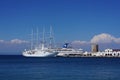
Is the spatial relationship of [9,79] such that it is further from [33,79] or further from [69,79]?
[69,79]

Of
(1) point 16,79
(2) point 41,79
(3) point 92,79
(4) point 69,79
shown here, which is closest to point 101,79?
(3) point 92,79

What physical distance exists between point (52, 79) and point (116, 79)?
10.7 meters

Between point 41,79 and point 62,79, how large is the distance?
3.51 meters

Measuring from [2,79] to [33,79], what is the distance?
515 cm

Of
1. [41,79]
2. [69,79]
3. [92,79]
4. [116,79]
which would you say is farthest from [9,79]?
[116,79]

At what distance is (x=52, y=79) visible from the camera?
2383 inches

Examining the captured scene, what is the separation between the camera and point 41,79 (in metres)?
60.0

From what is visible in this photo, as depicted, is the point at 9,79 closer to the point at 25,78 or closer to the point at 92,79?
the point at 25,78

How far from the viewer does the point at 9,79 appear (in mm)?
60562

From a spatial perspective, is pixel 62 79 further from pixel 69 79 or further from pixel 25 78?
pixel 25 78

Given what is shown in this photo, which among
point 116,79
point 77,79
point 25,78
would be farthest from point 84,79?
point 25,78

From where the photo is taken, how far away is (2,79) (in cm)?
5975

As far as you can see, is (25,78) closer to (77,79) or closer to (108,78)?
(77,79)

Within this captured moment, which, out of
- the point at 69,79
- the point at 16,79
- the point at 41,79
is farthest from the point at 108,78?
the point at 16,79
